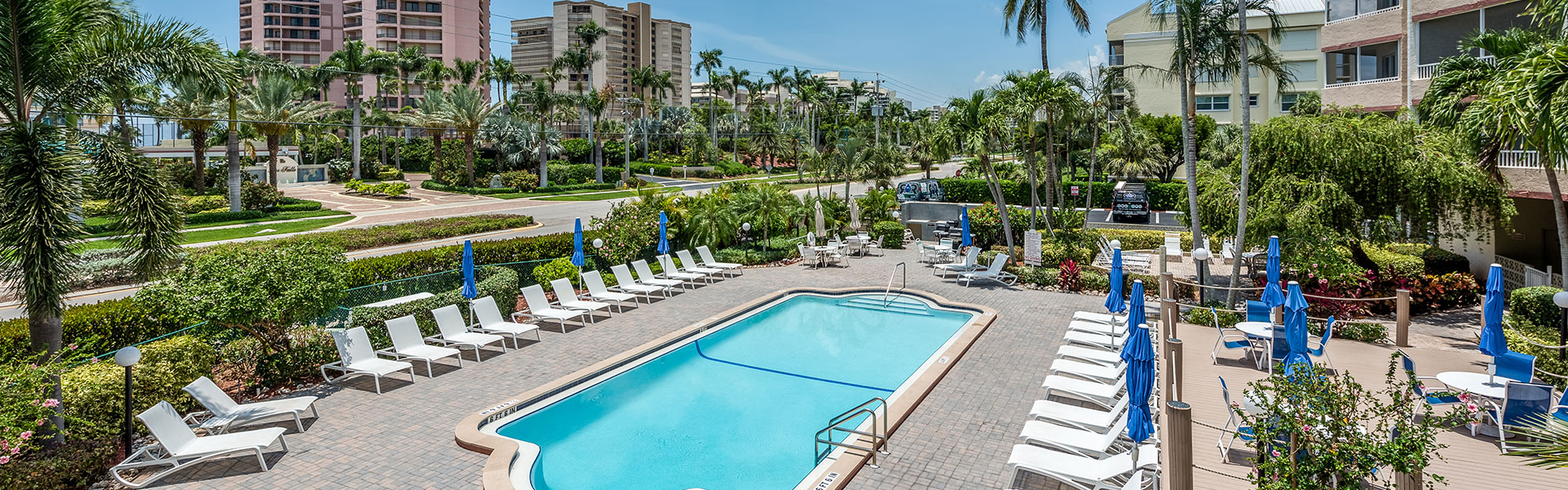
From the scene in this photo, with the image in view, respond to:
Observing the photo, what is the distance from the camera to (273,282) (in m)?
10.9

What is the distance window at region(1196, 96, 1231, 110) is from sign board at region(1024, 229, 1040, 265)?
4075cm

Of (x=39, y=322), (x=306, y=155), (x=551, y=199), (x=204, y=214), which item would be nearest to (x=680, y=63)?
(x=306, y=155)

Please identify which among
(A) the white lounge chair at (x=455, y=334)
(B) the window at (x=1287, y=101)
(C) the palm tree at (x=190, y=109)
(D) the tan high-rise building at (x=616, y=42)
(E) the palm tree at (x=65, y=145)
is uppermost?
(D) the tan high-rise building at (x=616, y=42)

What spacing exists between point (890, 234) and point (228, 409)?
20.8 metres

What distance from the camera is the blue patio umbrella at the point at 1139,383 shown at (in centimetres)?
766

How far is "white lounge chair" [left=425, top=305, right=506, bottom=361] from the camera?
13.1 metres

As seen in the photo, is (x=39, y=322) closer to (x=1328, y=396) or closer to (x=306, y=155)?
(x=1328, y=396)

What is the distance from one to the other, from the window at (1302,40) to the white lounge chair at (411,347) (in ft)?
187

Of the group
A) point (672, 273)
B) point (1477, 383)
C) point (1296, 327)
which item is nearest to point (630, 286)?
point (672, 273)

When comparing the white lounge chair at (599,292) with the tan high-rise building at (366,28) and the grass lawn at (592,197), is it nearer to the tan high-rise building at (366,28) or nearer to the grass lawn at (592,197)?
the grass lawn at (592,197)

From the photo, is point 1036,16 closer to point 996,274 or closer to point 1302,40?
point 996,274

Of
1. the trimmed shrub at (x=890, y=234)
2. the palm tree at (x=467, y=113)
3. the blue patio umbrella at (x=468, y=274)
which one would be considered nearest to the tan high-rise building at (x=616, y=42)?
the palm tree at (x=467, y=113)

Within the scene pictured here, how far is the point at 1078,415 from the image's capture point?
30.5 feet

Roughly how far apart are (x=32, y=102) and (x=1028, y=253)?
19.4 meters
